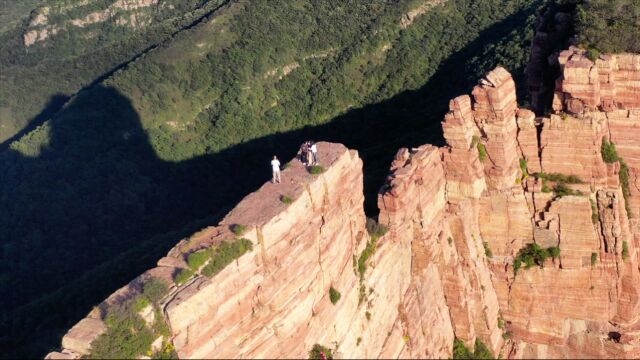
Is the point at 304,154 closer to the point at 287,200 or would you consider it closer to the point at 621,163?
the point at 287,200

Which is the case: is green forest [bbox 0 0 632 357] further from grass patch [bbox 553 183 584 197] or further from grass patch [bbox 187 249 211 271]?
grass patch [bbox 187 249 211 271]

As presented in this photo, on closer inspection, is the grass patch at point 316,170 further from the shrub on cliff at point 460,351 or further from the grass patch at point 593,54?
the grass patch at point 593,54

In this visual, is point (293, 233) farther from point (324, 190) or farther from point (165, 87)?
point (165, 87)

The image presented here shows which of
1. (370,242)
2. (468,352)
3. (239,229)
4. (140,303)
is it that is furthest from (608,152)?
(140,303)

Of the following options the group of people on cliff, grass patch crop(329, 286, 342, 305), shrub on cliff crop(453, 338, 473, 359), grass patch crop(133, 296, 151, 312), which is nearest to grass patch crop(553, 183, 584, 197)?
shrub on cliff crop(453, 338, 473, 359)

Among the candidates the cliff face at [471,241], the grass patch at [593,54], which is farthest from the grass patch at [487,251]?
the grass patch at [593,54]
